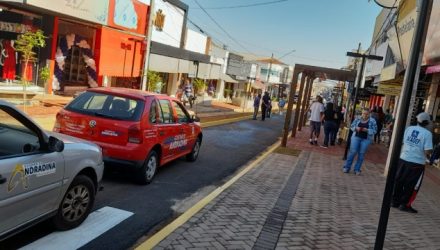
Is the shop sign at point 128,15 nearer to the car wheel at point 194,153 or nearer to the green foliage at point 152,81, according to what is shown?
the green foliage at point 152,81

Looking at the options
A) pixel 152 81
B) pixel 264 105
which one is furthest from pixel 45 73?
pixel 264 105

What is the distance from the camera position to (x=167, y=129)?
26.9ft

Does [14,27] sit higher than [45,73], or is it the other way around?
[14,27]

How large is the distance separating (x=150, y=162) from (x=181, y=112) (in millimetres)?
2027

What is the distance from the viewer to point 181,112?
9.39 m

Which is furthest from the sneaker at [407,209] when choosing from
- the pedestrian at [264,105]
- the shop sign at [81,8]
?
the pedestrian at [264,105]

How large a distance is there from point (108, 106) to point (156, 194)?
5.44ft

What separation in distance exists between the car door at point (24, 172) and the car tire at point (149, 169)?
2.64 meters

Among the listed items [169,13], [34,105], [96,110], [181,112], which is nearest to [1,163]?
[96,110]

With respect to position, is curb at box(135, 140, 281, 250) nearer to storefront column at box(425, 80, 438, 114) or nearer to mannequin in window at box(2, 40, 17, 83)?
storefront column at box(425, 80, 438, 114)

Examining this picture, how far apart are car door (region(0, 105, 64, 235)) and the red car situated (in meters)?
2.43

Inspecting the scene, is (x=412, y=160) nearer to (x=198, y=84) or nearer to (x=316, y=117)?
(x=316, y=117)

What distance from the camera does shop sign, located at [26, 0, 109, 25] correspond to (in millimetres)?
15931

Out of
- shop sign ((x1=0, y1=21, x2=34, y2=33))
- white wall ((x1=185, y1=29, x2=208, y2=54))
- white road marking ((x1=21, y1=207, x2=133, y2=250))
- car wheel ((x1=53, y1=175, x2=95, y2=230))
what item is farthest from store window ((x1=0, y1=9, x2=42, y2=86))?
white wall ((x1=185, y1=29, x2=208, y2=54))
